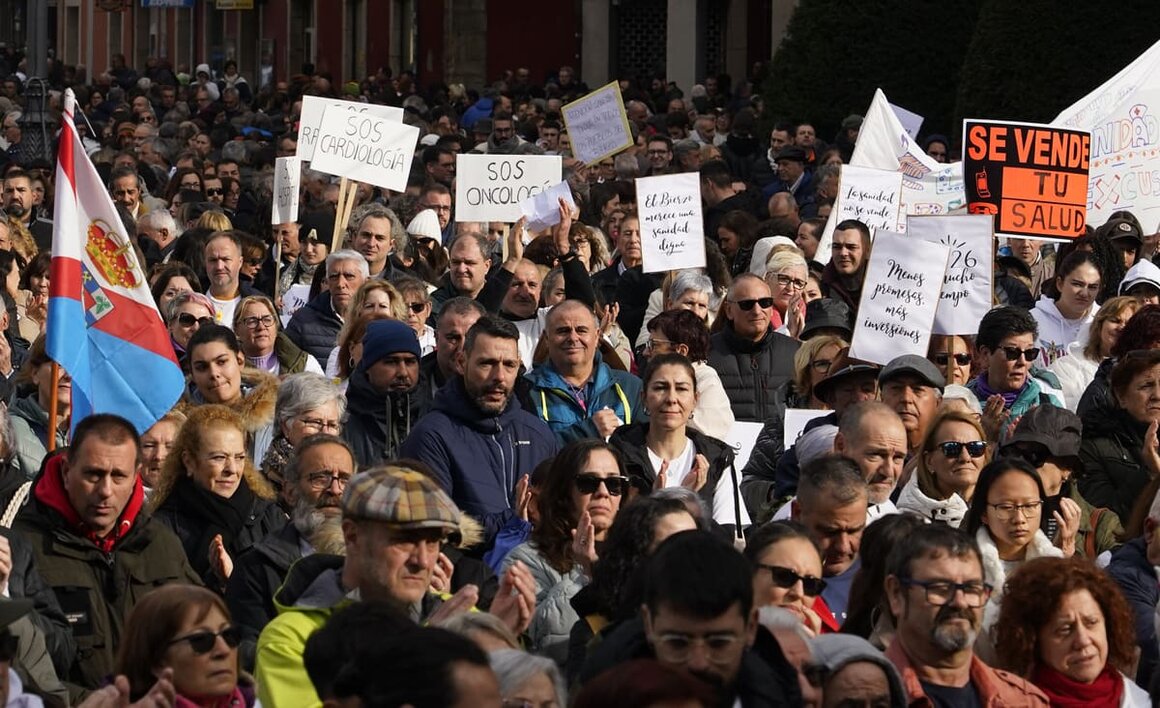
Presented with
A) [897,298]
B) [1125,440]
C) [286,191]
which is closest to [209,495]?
[1125,440]

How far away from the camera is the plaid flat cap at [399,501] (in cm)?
532

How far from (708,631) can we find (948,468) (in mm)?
2907

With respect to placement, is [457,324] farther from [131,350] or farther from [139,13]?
[139,13]

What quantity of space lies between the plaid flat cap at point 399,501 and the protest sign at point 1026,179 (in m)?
7.03

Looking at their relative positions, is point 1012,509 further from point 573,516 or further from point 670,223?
point 670,223

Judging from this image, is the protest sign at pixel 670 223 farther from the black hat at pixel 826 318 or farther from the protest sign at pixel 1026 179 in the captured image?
the black hat at pixel 826 318

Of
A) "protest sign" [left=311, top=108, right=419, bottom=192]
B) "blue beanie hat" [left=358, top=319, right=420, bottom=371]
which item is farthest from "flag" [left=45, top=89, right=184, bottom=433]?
"protest sign" [left=311, top=108, right=419, bottom=192]

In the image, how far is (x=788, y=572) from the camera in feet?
19.3

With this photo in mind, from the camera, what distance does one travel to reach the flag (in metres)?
8.35

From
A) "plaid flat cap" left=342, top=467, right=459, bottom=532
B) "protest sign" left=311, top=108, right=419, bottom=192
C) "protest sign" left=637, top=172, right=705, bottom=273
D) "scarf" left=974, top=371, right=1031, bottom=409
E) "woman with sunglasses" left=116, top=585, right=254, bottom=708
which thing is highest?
"protest sign" left=311, top=108, right=419, bottom=192

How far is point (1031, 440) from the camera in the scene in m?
7.71

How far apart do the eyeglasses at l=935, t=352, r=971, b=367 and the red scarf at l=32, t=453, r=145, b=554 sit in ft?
13.5

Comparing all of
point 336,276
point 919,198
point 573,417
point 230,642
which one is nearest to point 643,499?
point 230,642

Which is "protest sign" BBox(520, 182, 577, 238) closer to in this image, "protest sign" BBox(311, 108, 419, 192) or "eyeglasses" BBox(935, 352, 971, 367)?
"protest sign" BBox(311, 108, 419, 192)
